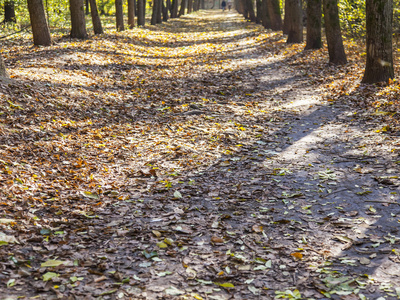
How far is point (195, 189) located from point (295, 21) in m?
15.9

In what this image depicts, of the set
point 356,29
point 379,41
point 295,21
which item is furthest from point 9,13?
point 379,41

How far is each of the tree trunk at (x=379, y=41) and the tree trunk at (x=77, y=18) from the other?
11.4 meters

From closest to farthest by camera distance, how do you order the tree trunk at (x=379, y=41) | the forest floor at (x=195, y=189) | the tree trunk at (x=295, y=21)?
the forest floor at (x=195, y=189)
the tree trunk at (x=379, y=41)
the tree trunk at (x=295, y=21)

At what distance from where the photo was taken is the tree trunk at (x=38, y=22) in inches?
521

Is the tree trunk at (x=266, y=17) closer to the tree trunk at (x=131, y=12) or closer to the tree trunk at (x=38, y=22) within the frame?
the tree trunk at (x=131, y=12)

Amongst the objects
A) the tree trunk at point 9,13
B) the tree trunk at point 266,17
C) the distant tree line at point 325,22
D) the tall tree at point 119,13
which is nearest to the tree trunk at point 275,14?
the distant tree line at point 325,22

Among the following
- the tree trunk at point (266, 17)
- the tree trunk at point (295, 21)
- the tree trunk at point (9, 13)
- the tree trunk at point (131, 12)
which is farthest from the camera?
the tree trunk at point (266, 17)

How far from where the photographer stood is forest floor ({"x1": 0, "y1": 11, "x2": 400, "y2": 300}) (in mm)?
3678

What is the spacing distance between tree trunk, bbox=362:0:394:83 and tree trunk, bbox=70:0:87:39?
1140cm

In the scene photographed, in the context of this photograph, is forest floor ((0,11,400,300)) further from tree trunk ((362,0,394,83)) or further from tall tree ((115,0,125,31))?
tall tree ((115,0,125,31))

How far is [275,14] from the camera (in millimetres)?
25812

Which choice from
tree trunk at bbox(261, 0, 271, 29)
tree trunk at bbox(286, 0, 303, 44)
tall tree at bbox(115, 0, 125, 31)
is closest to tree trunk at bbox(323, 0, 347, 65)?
tree trunk at bbox(286, 0, 303, 44)

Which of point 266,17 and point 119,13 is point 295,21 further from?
point 119,13

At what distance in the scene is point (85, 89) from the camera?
34.1 feet
